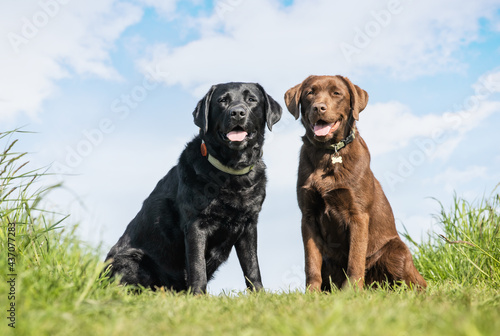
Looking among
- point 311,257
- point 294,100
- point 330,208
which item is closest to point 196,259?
point 311,257

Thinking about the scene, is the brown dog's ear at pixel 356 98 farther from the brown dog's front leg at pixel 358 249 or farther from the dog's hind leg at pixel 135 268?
the dog's hind leg at pixel 135 268

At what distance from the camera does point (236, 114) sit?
4617 millimetres

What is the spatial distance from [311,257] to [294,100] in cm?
148

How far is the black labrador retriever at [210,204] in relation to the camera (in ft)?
15.3

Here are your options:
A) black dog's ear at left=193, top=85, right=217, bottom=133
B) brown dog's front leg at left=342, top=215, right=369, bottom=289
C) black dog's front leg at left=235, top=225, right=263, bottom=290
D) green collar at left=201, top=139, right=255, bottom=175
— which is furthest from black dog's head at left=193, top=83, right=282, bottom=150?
brown dog's front leg at left=342, top=215, right=369, bottom=289

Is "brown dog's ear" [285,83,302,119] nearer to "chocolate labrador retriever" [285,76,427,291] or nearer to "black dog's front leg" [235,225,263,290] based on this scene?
"chocolate labrador retriever" [285,76,427,291]

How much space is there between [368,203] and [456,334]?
103 inches

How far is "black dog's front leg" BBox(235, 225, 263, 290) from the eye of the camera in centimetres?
480

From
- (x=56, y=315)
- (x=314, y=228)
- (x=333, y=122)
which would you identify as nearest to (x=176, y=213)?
(x=314, y=228)

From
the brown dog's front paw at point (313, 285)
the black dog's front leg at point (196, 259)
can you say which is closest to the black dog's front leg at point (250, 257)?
the black dog's front leg at point (196, 259)

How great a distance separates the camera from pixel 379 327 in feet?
6.84

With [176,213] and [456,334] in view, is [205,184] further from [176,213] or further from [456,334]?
[456,334]

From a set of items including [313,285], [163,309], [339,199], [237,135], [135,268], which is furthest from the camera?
[135,268]

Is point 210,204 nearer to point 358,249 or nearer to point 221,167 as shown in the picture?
point 221,167
